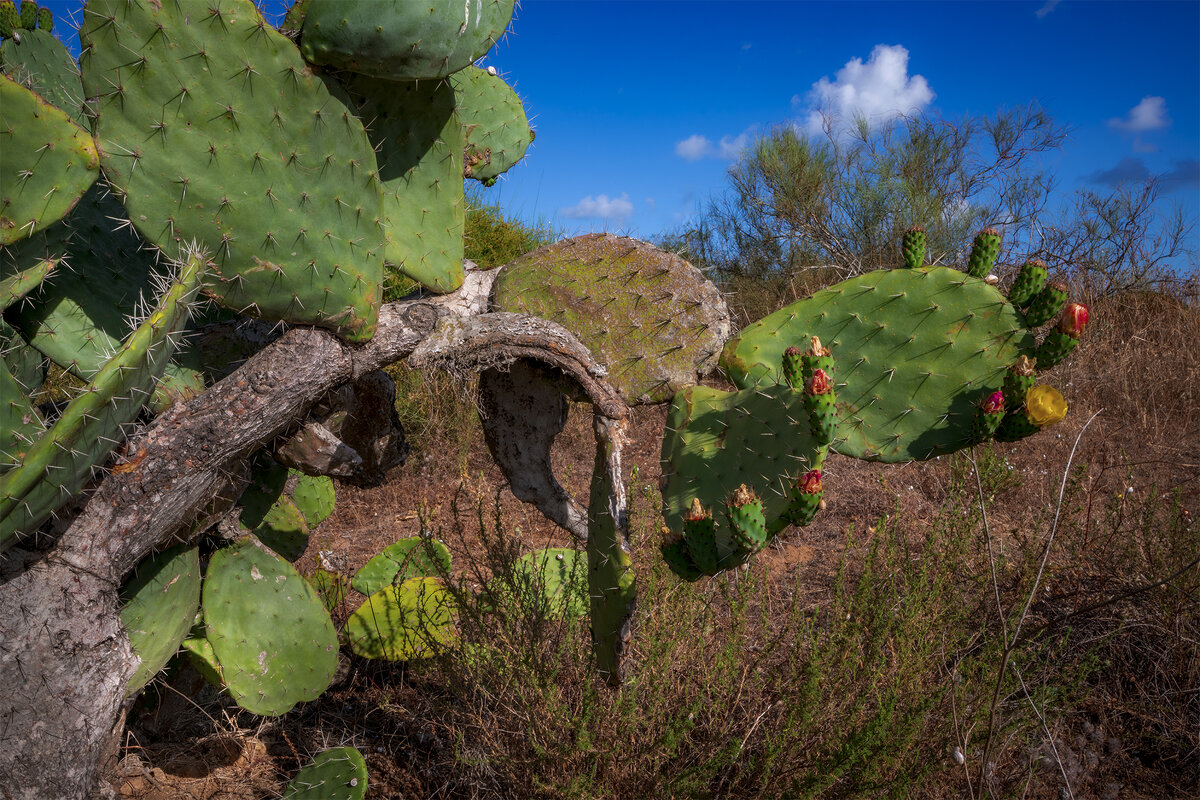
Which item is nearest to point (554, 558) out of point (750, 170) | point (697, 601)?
point (697, 601)

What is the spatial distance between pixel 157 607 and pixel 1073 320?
2.15 metres

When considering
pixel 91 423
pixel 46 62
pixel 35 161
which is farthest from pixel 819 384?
pixel 46 62

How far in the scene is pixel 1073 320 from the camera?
4.55ft

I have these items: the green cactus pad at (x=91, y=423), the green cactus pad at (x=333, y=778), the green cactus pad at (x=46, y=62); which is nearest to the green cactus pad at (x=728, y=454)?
the green cactus pad at (x=333, y=778)

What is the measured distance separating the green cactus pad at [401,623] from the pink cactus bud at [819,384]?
56.1 inches

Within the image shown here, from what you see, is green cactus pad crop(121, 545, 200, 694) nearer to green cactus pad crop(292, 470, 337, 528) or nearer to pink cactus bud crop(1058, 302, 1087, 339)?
green cactus pad crop(292, 470, 337, 528)

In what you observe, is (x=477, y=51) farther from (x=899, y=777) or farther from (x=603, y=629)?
(x=899, y=777)

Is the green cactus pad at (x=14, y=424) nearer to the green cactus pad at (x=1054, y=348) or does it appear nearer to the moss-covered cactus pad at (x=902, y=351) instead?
the moss-covered cactus pad at (x=902, y=351)

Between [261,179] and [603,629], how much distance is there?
1.26 metres

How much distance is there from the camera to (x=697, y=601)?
1995mm

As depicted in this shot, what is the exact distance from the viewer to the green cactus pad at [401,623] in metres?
2.24

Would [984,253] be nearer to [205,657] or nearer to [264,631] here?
[264,631]

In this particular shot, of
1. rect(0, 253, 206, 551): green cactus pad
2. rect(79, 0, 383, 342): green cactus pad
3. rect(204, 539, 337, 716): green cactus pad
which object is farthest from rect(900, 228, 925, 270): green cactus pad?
rect(204, 539, 337, 716): green cactus pad

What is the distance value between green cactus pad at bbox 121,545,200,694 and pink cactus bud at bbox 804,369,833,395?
5.15ft
